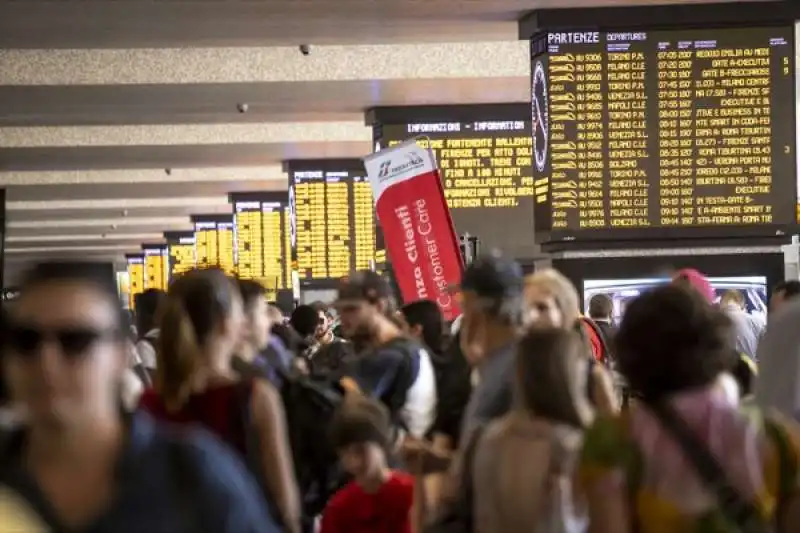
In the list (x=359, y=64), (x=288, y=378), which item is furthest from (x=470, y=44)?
(x=288, y=378)

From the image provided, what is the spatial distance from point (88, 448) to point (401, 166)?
10101 millimetres

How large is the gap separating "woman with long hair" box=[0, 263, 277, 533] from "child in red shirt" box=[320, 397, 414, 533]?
10.4ft

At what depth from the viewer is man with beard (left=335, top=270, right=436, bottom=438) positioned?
6.32 m

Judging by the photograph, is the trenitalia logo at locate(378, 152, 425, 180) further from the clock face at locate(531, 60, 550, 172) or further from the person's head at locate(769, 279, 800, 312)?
the person's head at locate(769, 279, 800, 312)

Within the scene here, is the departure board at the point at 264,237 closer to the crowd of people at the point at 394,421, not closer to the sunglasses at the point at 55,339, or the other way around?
the crowd of people at the point at 394,421

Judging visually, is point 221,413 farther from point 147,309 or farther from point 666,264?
point 666,264

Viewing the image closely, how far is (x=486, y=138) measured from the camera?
18.9 metres

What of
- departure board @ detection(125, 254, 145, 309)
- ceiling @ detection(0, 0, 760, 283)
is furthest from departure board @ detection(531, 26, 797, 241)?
departure board @ detection(125, 254, 145, 309)

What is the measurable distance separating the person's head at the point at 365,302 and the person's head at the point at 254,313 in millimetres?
305

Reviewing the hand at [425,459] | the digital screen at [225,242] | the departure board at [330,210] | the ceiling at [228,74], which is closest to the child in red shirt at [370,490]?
the hand at [425,459]

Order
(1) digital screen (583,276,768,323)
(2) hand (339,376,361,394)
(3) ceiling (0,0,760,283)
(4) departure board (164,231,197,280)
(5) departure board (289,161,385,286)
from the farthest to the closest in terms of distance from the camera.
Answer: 1. (4) departure board (164,231,197,280)
2. (5) departure board (289,161,385,286)
3. (1) digital screen (583,276,768,323)
4. (3) ceiling (0,0,760,283)
5. (2) hand (339,376,361,394)

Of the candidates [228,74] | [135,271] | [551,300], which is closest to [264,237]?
[228,74]

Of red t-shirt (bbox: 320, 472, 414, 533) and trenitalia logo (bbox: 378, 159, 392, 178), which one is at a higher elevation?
trenitalia logo (bbox: 378, 159, 392, 178)

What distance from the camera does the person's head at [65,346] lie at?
241 centimetres
